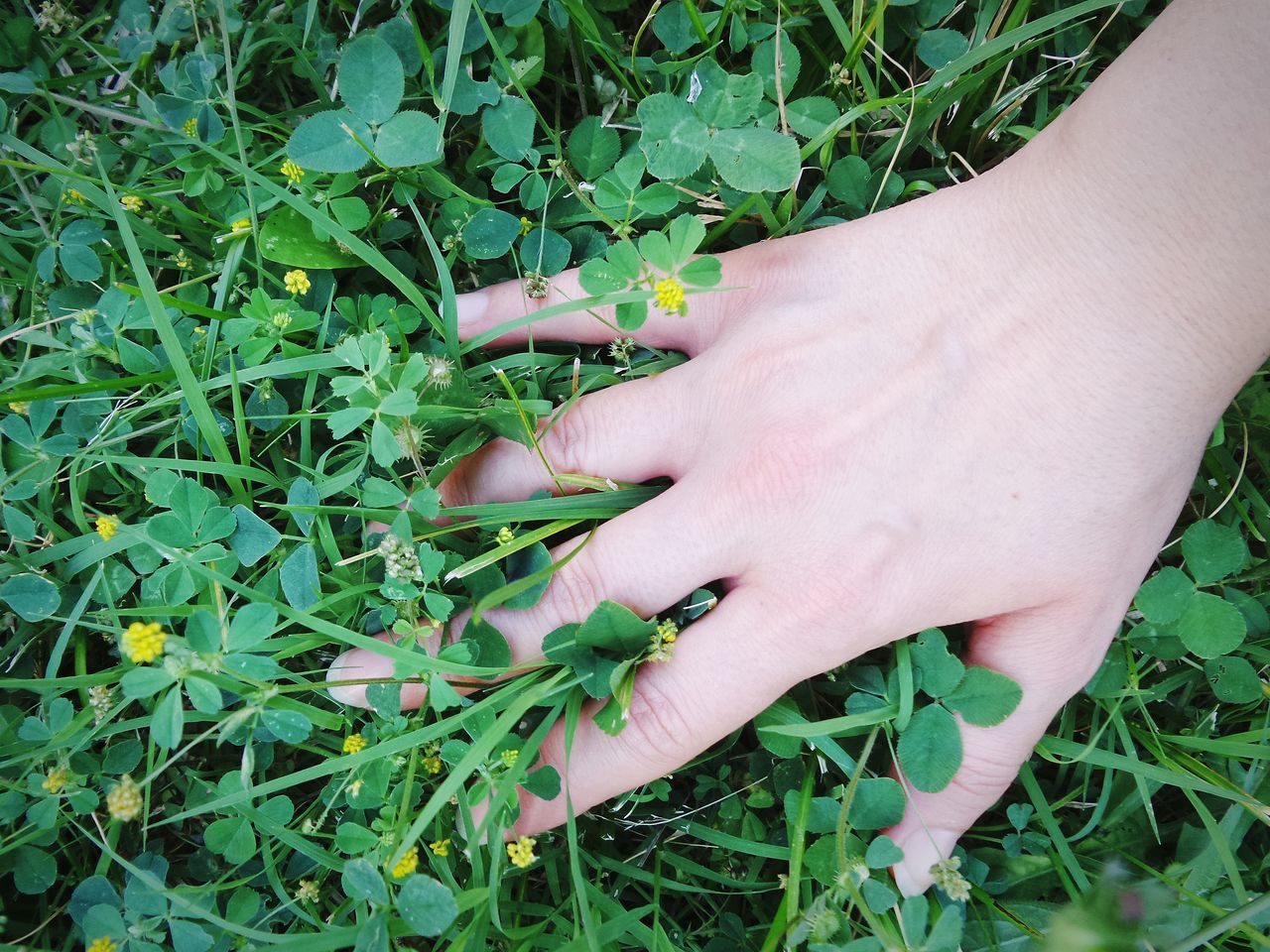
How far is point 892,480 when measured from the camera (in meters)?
1.96

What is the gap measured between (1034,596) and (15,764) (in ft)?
8.12

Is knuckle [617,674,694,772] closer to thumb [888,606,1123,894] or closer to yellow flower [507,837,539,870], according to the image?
yellow flower [507,837,539,870]

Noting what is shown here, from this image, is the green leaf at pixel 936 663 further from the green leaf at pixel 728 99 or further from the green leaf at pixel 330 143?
the green leaf at pixel 330 143

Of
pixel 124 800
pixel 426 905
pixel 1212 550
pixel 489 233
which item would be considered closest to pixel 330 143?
Answer: pixel 489 233

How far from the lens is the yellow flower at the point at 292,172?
6.95 feet

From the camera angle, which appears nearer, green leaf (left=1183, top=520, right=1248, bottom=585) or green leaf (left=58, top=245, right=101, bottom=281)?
green leaf (left=1183, top=520, right=1248, bottom=585)

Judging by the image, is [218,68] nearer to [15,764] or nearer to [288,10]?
[288,10]

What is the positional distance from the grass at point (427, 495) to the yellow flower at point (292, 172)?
1.6 inches

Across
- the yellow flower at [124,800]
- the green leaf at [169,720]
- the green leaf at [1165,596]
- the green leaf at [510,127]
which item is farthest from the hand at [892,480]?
the green leaf at [510,127]

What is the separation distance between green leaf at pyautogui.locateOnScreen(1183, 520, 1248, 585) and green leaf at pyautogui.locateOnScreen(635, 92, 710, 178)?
1530 millimetres

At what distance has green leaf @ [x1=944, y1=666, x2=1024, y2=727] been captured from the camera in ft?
6.59

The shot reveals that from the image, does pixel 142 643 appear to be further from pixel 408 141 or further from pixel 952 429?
pixel 952 429

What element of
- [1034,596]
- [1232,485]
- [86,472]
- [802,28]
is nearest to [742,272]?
[802,28]

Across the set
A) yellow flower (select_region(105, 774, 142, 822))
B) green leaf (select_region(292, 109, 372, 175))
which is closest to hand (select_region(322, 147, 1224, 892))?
yellow flower (select_region(105, 774, 142, 822))
